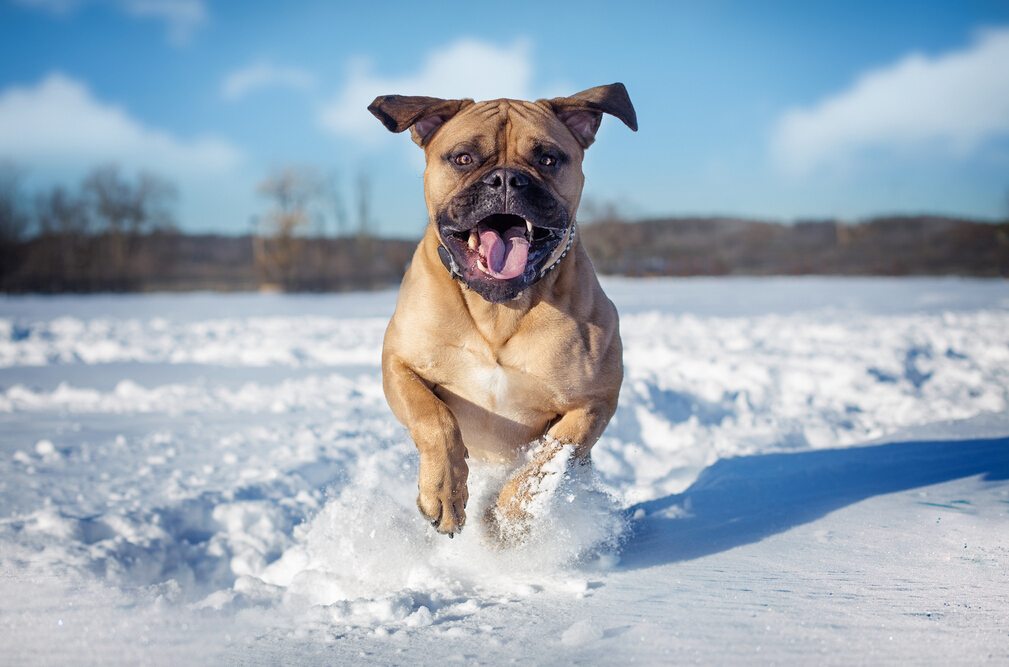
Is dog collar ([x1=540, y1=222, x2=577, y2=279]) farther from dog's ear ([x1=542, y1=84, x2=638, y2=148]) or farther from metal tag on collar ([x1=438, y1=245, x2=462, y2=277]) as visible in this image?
dog's ear ([x1=542, y1=84, x2=638, y2=148])

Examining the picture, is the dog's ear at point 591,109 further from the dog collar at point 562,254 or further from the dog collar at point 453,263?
the dog collar at point 453,263

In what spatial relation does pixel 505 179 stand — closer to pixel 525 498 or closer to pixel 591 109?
pixel 591 109

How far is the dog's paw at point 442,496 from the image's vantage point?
2686 millimetres

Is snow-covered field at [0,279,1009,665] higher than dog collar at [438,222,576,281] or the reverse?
the reverse

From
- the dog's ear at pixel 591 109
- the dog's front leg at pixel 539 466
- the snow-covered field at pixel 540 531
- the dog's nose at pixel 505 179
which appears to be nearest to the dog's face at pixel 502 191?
the dog's nose at pixel 505 179

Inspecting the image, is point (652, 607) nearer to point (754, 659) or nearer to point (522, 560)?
point (754, 659)

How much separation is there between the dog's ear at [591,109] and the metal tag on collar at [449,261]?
89 cm

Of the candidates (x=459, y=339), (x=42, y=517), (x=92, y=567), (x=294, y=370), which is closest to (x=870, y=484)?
(x=459, y=339)

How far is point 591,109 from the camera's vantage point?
3.18 meters

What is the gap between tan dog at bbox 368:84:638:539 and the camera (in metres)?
2.70

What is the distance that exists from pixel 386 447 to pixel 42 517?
2.03 m

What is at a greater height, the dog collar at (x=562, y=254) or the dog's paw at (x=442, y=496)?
the dog collar at (x=562, y=254)

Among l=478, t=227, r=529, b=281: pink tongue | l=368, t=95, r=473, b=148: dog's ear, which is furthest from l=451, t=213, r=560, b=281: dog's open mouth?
l=368, t=95, r=473, b=148: dog's ear

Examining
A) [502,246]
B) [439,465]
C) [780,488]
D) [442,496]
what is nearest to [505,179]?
[502,246]
